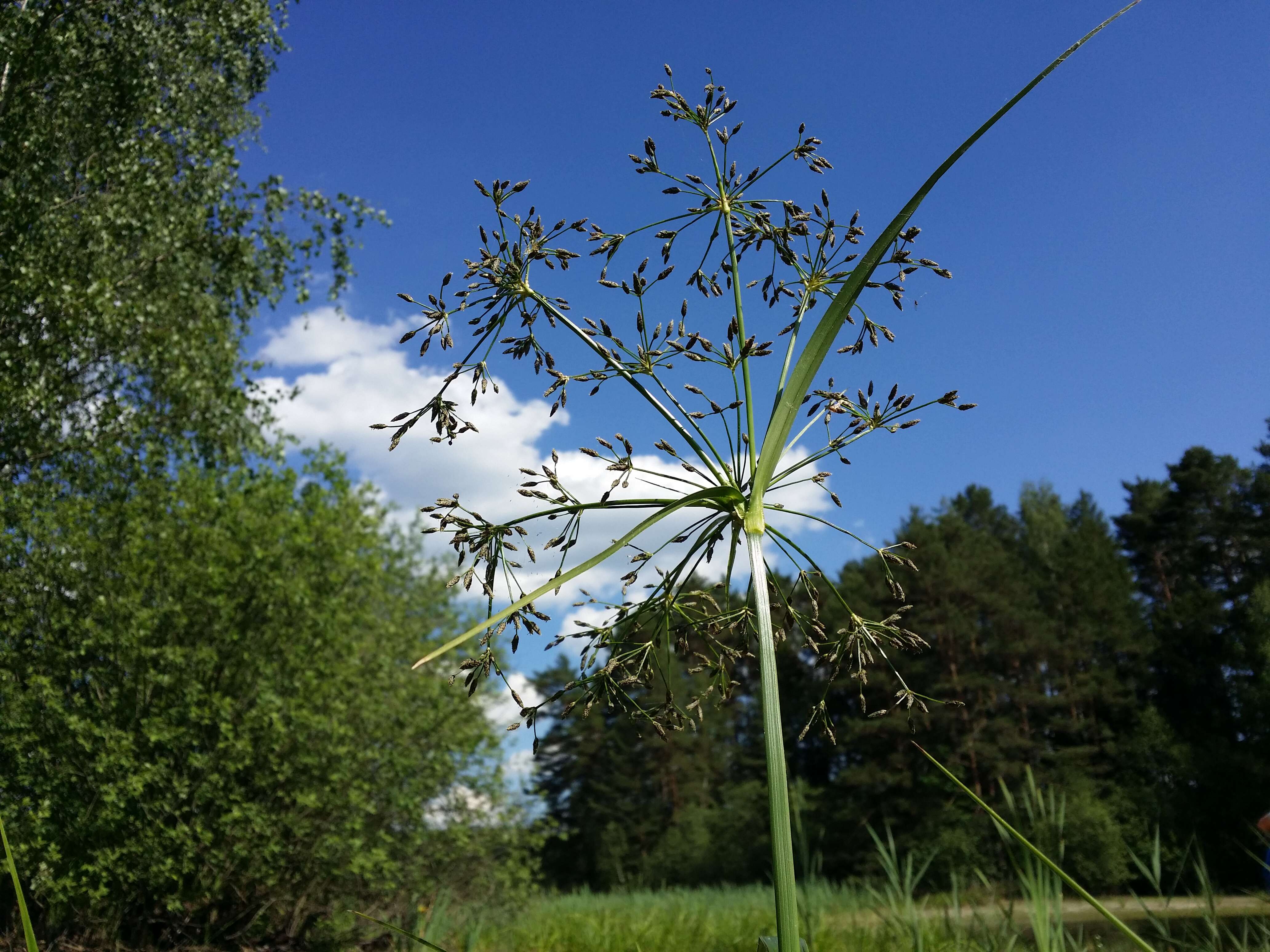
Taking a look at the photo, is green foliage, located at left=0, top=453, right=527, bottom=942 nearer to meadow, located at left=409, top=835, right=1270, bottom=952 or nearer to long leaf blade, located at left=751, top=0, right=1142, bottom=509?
meadow, located at left=409, top=835, right=1270, bottom=952

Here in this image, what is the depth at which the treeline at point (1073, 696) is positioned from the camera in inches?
1065

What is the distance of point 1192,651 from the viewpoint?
103 ft

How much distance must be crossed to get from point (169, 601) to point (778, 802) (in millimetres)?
11513

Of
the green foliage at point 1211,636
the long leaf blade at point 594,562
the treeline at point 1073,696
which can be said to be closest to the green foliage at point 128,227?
the long leaf blade at point 594,562

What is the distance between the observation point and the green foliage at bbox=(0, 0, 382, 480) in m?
12.1

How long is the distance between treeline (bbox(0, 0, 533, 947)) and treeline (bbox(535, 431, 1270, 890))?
13580 millimetres

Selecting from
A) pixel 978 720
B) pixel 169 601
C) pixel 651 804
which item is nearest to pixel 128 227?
pixel 169 601

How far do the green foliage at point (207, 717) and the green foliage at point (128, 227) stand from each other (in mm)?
1748

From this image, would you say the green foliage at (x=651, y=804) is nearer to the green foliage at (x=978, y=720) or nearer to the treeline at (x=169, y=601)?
the green foliage at (x=978, y=720)

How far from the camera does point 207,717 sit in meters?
10.5

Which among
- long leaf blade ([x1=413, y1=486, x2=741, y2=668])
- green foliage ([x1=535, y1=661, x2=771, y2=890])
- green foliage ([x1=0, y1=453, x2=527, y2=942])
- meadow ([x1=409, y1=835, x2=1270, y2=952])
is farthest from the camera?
green foliage ([x1=535, y1=661, x2=771, y2=890])

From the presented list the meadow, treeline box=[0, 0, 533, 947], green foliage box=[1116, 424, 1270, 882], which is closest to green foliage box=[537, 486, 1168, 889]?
green foliage box=[1116, 424, 1270, 882]

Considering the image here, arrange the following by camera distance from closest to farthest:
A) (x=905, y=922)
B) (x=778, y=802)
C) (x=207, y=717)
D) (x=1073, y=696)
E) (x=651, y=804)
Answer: (x=778, y=802)
(x=905, y=922)
(x=207, y=717)
(x=1073, y=696)
(x=651, y=804)

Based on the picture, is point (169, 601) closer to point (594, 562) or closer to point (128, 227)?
point (128, 227)
